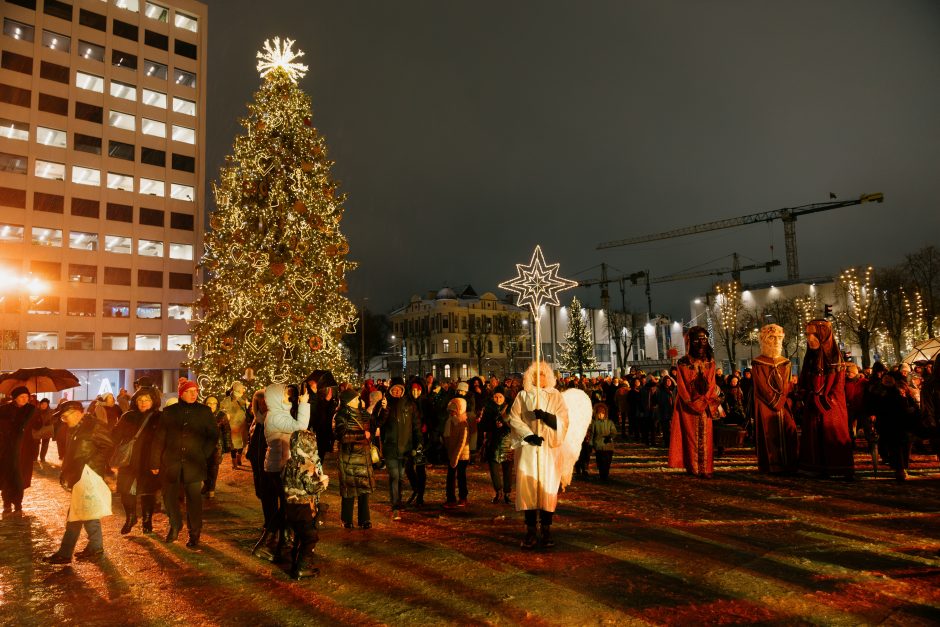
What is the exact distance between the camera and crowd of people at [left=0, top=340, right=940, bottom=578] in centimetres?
643

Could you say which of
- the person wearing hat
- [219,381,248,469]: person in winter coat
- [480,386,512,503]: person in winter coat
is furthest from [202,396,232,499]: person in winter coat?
[480,386,512,503]: person in winter coat

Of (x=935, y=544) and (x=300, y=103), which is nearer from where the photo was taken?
(x=935, y=544)

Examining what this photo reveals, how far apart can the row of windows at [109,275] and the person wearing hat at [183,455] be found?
46.7m

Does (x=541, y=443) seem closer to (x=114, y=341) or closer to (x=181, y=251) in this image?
(x=114, y=341)

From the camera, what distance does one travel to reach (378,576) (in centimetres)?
577

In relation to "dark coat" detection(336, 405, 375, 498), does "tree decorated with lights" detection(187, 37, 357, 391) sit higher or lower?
higher

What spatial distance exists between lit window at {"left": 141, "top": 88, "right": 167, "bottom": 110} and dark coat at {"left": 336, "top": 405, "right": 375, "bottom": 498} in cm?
5391

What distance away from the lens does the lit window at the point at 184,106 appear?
51.7 m

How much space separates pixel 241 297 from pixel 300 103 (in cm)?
679

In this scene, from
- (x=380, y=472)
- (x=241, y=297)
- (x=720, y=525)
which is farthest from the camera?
(x=241, y=297)

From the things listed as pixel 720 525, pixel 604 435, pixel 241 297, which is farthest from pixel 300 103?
pixel 720 525

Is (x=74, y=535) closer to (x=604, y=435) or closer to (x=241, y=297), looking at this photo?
(x=604, y=435)

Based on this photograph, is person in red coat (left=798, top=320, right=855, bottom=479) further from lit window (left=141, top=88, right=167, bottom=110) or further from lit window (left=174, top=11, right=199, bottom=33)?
lit window (left=174, top=11, right=199, bottom=33)

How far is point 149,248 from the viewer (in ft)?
162
